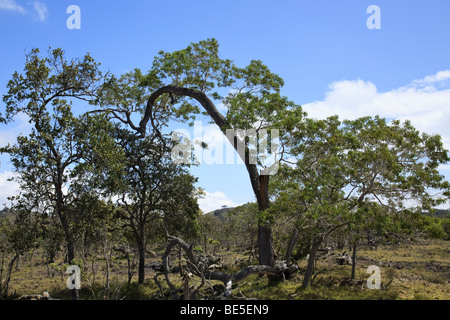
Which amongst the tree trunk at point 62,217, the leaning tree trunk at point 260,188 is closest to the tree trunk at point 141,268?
the tree trunk at point 62,217

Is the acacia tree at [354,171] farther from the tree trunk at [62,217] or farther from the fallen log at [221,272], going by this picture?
the tree trunk at [62,217]

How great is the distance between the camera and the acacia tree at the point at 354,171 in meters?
12.7

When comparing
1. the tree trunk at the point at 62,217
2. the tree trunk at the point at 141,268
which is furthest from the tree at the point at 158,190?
the tree trunk at the point at 62,217

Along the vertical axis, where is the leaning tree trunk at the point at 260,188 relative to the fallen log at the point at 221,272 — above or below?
above

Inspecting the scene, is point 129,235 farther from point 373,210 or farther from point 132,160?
point 373,210

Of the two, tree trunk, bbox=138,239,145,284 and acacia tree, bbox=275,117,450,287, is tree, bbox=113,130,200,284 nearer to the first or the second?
tree trunk, bbox=138,239,145,284

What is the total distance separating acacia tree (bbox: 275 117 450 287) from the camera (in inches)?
500

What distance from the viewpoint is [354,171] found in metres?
12.6

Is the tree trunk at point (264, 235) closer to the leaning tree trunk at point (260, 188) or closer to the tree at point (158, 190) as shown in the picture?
the leaning tree trunk at point (260, 188)

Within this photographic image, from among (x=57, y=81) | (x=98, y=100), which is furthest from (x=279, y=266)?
(x=57, y=81)

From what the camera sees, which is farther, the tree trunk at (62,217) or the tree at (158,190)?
the tree at (158,190)

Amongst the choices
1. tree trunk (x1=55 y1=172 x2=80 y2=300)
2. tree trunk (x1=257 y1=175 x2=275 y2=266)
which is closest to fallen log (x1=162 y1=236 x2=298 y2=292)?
tree trunk (x1=257 y1=175 x2=275 y2=266)

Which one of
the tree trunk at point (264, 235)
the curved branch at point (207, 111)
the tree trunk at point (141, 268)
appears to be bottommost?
the tree trunk at point (141, 268)

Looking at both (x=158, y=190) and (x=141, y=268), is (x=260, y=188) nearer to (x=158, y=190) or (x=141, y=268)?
(x=158, y=190)
